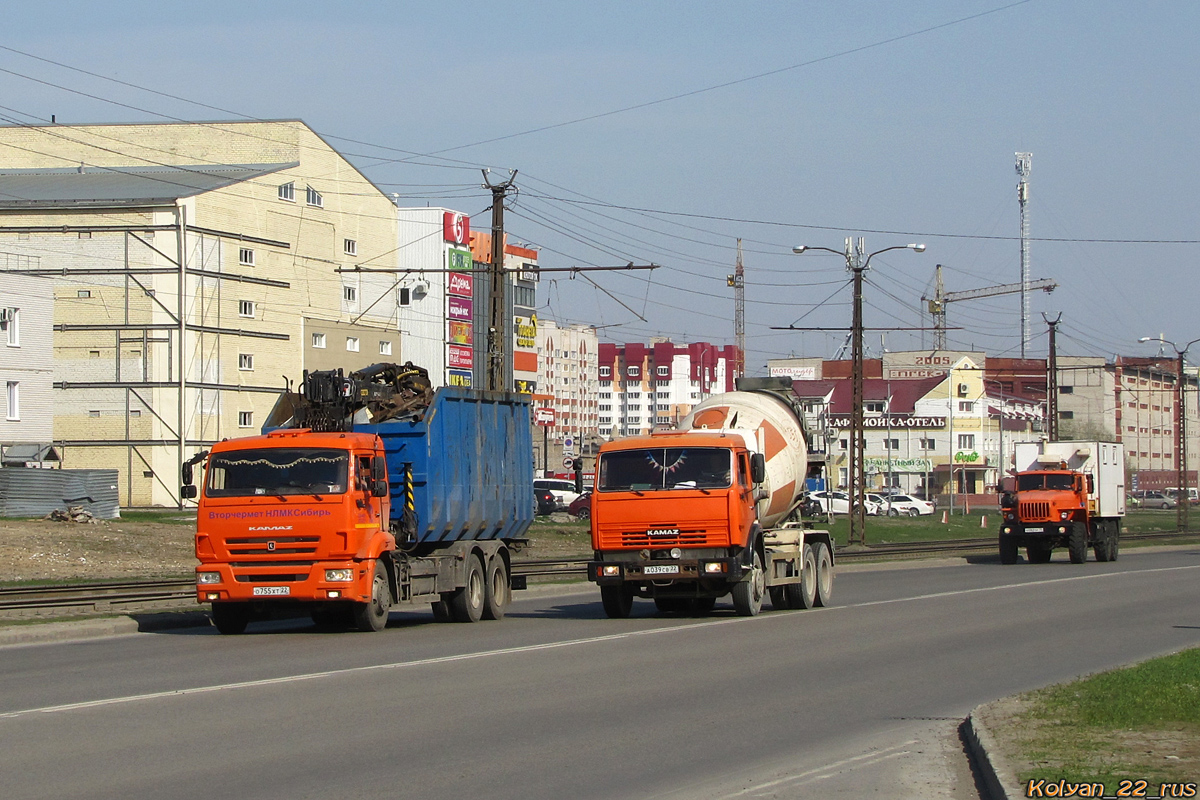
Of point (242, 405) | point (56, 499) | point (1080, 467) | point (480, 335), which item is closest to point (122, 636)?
point (56, 499)

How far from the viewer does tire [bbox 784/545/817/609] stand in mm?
23109

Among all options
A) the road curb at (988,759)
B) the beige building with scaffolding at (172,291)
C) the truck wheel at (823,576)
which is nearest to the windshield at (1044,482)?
the truck wheel at (823,576)

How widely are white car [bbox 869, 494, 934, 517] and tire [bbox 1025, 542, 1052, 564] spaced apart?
40.7 meters

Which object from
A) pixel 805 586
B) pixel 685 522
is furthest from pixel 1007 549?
pixel 685 522

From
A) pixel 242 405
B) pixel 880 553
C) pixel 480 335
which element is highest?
pixel 480 335

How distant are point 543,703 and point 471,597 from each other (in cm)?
926

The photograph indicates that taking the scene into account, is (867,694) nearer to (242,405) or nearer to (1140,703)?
(1140,703)

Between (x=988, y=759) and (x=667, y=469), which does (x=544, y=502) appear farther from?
A: (x=988, y=759)

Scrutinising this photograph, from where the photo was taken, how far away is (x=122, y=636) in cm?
1917

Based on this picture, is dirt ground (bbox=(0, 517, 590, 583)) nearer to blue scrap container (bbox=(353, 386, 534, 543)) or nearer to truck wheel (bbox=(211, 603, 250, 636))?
blue scrap container (bbox=(353, 386, 534, 543))

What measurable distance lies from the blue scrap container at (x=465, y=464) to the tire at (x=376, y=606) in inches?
37.3

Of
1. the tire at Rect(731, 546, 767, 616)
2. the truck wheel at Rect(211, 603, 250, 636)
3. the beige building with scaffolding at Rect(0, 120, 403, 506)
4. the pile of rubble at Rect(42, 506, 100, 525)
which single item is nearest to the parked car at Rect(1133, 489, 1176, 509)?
the beige building with scaffolding at Rect(0, 120, 403, 506)

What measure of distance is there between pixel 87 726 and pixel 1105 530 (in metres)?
36.6

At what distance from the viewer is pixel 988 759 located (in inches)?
340
